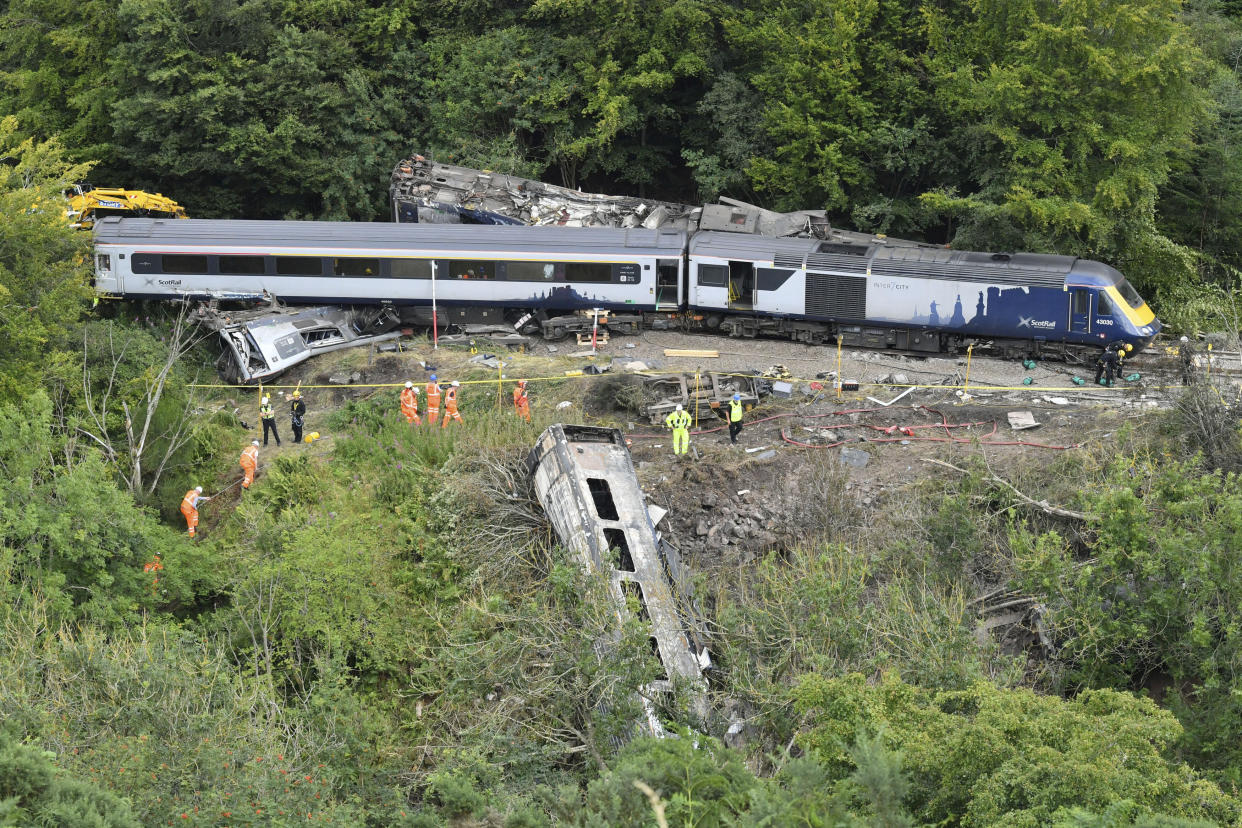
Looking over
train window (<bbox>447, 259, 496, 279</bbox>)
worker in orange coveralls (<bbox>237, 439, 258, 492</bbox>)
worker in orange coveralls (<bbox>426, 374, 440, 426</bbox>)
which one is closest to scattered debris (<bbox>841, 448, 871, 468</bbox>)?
worker in orange coveralls (<bbox>426, 374, 440, 426</bbox>)

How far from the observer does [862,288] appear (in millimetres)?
29531

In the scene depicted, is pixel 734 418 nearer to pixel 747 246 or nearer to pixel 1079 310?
pixel 747 246

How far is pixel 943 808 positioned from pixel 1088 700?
263 centimetres

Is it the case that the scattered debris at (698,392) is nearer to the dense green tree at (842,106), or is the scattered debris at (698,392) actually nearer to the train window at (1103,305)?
the train window at (1103,305)

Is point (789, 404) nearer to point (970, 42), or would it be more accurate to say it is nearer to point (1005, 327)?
point (1005, 327)

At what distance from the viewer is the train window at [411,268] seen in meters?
30.8

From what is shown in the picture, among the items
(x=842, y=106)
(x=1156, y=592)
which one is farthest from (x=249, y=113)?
(x=1156, y=592)

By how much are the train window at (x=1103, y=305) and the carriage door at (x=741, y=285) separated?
7.84m

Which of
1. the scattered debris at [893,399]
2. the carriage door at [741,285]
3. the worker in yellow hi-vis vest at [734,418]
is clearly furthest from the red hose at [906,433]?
the carriage door at [741,285]

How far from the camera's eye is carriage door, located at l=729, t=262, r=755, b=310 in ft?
99.1

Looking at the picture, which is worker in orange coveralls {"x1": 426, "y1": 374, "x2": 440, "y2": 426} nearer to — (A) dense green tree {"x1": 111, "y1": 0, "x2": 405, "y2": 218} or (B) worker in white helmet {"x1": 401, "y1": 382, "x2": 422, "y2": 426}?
(B) worker in white helmet {"x1": 401, "y1": 382, "x2": 422, "y2": 426}

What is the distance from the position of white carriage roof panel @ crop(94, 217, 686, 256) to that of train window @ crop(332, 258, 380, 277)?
36 centimetres

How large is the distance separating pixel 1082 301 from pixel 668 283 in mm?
9574

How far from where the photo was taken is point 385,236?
3122 centimetres
